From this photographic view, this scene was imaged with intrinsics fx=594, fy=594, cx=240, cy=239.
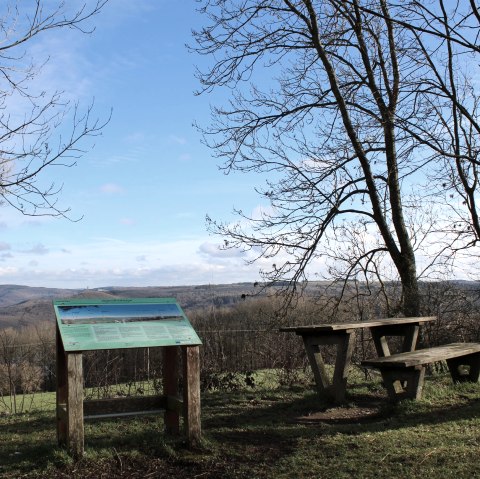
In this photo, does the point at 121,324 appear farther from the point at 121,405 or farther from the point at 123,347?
the point at 121,405

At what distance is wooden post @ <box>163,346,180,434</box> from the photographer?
548 cm

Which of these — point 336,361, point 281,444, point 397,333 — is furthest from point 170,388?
point 397,333

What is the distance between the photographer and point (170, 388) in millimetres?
5633

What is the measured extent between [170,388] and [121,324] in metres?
1.05

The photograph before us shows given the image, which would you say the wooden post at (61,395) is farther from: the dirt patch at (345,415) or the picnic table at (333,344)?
the picnic table at (333,344)

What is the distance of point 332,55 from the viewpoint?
9.66m

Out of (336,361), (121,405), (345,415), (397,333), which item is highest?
(397,333)

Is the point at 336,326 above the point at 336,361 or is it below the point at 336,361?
above

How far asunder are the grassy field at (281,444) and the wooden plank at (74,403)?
9cm

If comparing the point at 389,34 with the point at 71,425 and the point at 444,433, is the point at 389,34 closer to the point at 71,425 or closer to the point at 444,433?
the point at 444,433

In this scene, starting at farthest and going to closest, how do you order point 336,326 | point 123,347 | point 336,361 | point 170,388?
1. point 336,361
2. point 336,326
3. point 170,388
4. point 123,347

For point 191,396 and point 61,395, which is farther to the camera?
point 61,395

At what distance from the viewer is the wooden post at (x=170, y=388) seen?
5484 millimetres

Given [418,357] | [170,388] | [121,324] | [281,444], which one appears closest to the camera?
[121,324]
